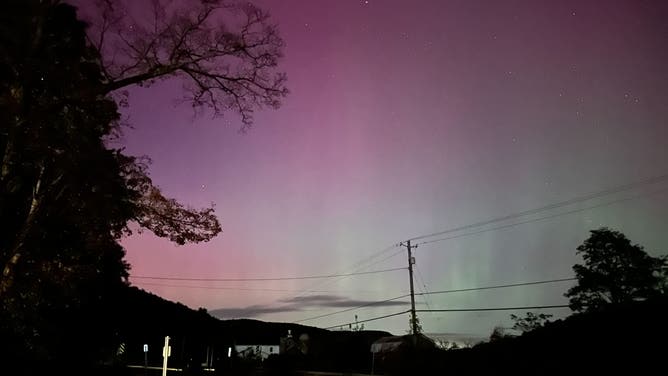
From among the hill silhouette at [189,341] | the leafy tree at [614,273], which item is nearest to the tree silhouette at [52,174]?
the hill silhouette at [189,341]

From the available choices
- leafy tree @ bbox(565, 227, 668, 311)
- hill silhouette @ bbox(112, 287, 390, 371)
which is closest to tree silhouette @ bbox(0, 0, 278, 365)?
hill silhouette @ bbox(112, 287, 390, 371)

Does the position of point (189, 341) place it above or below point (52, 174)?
below

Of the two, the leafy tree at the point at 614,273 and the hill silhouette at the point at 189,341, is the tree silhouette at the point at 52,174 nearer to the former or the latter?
the hill silhouette at the point at 189,341

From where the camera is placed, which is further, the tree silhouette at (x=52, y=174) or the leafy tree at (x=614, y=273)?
the leafy tree at (x=614, y=273)

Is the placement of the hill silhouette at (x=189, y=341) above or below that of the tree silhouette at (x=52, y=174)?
below

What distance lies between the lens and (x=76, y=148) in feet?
43.2

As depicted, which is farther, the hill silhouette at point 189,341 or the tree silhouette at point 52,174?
the hill silhouette at point 189,341

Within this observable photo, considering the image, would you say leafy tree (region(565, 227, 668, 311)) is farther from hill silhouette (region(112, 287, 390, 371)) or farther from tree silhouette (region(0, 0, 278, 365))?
tree silhouette (region(0, 0, 278, 365))

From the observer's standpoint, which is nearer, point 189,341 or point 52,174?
point 52,174

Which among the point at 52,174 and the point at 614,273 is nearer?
the point at 52,174

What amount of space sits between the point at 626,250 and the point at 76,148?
173 ft

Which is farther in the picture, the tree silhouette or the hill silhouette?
the hill silhouette

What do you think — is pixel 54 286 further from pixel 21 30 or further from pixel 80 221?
pixel 21 30

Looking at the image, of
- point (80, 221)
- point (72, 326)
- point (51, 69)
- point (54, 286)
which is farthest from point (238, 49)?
point (72, 326)
